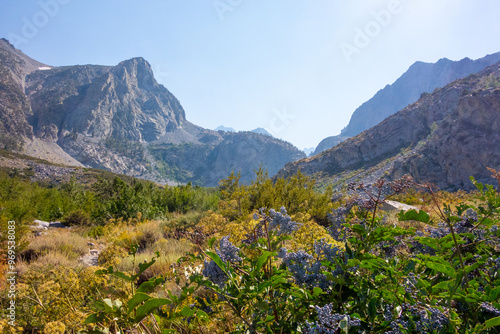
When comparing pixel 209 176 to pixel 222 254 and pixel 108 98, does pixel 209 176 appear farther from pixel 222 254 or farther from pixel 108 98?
pixel 222 254

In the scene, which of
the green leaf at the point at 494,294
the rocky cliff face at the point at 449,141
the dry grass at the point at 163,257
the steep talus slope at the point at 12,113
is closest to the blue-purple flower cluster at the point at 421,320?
the green leaf at the point at 494,294

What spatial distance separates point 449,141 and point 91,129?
617ft

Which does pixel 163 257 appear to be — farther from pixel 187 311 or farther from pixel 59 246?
pixel 187 311

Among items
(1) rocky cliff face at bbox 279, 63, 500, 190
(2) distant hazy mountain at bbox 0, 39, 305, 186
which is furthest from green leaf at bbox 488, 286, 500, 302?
(2) distant hazy mountain at bbox 0, 39, 305, 186

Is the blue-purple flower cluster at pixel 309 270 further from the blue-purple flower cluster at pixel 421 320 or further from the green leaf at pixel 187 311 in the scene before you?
the green leaf at pixel 187 311

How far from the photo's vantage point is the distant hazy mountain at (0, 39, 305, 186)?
121300 millimetres

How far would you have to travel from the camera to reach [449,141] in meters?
52.8

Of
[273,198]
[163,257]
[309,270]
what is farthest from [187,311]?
[273,198]

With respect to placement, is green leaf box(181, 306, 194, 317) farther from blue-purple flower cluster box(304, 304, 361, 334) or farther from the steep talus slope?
the steep talus slope

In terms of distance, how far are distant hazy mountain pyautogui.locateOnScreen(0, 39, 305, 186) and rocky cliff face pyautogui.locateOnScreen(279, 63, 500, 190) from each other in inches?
2769

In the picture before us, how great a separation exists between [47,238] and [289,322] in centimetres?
937

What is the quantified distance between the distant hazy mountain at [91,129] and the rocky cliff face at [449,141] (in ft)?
231

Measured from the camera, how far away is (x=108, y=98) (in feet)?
572

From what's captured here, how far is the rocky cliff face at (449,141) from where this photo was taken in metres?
49.1
